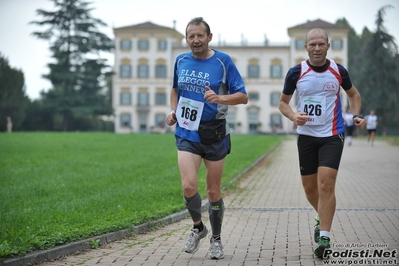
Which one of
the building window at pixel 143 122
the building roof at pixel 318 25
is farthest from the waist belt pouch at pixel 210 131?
the building window at pixel 143 122

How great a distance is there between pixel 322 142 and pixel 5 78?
100ft

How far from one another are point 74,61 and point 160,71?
65.8 ft

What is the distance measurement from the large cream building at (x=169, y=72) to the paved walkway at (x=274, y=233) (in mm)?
86827

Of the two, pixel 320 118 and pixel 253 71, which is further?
pixel 253 71

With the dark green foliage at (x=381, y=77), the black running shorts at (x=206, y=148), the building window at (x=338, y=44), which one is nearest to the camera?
the black running shorts at (x=206, y=148)

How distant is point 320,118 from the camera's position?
8.08m

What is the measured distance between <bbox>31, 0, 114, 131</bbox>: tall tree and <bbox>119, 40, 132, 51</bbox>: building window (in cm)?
1495

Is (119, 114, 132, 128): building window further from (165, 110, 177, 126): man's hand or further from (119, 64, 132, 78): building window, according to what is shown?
(165, 110, 177, 126): man's hand

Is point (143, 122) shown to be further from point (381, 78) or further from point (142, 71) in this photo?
point (381, 78)

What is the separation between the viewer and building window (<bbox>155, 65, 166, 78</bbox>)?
108 metres

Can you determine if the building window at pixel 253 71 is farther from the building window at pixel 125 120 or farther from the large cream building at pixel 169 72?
the building window at pixel 125 120

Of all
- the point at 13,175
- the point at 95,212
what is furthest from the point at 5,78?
the point at 95,212

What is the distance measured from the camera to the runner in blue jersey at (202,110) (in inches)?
312

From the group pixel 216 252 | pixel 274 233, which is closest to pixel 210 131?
pixel 216 252
